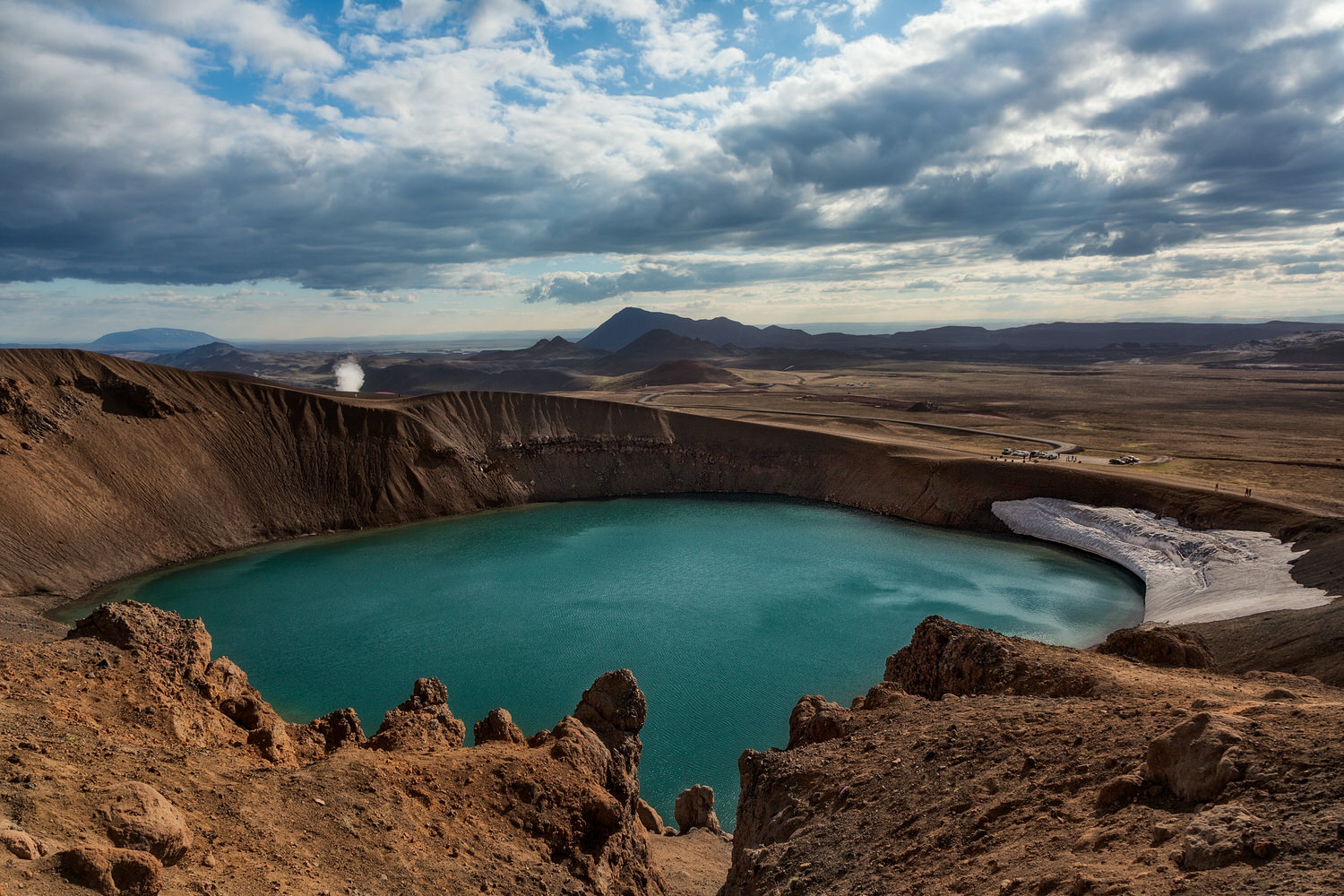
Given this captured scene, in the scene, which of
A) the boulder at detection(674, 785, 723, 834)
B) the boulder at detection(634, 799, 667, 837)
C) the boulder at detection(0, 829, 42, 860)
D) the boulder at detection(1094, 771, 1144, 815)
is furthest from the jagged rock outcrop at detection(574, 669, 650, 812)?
the boulder at detection(0, 829, 42, 860)

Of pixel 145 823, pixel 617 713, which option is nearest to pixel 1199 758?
pixel 617 713

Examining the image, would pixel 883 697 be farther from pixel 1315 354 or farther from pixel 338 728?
pixel 1315 354

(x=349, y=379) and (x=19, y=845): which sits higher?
(x=349, y=379)

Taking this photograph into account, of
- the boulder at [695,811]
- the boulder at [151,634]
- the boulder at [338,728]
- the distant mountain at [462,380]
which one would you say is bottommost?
the boulder at [695,811]

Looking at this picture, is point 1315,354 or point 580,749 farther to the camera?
point 1315,354

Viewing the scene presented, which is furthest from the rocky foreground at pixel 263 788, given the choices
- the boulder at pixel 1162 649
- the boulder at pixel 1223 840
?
the boulder at pixel 1162 649

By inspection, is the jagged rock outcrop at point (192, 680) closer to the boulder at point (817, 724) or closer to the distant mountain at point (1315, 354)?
the boulder at point (817, 724)

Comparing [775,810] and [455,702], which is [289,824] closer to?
[775,810]
